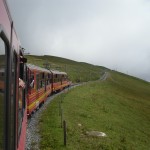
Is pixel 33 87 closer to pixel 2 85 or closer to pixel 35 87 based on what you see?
pixel 35 87

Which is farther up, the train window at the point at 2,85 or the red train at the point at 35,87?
the train window at the point at 2,85

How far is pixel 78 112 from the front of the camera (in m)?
27.3

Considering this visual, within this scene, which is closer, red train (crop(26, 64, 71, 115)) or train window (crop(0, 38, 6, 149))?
train window (crop(0, 38, 6, 149))

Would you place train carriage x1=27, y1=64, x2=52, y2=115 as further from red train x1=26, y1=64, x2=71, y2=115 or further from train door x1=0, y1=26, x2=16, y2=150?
train door x1=0, y1=26, x2=16, y2=150

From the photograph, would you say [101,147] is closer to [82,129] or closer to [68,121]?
[82,129]

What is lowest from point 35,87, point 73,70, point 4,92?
point 35,87

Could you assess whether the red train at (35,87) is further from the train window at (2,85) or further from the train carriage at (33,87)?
the train window at (2,85)

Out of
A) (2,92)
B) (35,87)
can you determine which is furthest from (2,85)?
(35,87)

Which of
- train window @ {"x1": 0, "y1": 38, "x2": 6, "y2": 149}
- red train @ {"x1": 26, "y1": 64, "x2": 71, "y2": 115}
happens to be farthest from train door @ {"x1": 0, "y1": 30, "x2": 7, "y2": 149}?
red train @ {"x1": 26, "y1": 64, "x2": 71, "y2": 115}

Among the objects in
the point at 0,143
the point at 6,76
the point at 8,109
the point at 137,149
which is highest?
the point at 6,76

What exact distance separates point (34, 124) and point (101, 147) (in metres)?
5.48

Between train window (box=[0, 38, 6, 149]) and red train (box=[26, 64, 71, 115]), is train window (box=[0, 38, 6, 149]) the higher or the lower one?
the higher one

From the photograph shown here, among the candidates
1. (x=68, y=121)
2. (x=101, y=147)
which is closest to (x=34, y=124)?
(x=68, y=121)

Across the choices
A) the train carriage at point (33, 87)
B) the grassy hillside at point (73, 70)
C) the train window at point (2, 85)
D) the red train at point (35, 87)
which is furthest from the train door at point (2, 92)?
the grassy hillside at point (73, 70)
